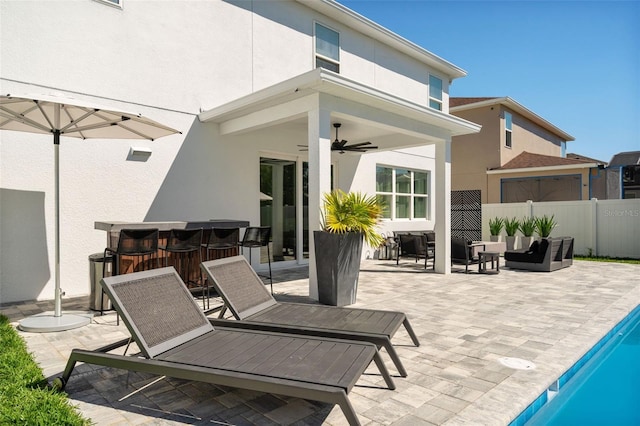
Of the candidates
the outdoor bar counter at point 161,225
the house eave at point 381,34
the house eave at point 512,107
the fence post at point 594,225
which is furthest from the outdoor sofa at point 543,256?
the house eave at point 512,107

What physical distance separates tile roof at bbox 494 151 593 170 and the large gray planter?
15987mm

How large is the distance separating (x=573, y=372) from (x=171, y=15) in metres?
9.22

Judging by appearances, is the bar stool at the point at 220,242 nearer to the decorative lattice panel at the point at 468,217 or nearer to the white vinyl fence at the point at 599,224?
the decorative lattice panel at the point at 468,217

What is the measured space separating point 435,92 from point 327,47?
19.3 ft

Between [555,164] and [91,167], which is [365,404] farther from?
[555,164]

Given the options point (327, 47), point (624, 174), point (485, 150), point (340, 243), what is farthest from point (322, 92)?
point (624, 174)

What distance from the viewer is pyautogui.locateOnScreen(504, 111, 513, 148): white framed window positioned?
20.6m

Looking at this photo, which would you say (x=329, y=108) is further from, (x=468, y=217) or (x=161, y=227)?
(x=468, y=217)

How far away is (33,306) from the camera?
639 centimetres

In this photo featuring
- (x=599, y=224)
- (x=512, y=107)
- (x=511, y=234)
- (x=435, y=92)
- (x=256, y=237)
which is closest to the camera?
(x=256, y=237)

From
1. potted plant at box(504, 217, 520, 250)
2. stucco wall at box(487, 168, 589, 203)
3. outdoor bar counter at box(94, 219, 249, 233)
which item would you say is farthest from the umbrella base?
stucco wall at box(487, 168, 589, 203)

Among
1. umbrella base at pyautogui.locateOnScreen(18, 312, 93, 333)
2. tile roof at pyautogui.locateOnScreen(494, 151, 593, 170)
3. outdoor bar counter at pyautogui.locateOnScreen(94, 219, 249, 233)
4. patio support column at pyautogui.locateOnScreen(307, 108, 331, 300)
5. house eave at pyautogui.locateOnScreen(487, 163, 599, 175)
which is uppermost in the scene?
tile roof at pyautogui.locateOnScreen(494, 151, 593, 170)

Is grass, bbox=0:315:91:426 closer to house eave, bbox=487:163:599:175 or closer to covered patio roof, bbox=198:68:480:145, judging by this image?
covered patio roof, bbox=198:68:480:145

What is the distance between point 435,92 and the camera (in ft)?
51.1
